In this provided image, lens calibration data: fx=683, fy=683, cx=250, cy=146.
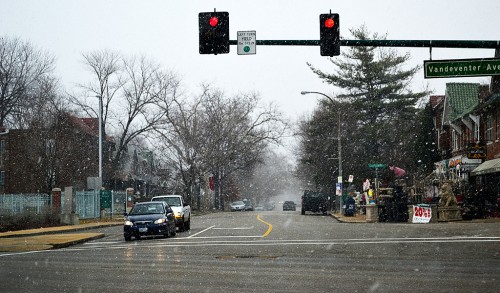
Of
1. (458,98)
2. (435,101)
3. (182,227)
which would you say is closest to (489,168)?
(458,98)

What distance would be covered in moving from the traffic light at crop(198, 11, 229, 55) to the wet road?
16.9 feet

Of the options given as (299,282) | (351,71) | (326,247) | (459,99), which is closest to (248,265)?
(299,282)

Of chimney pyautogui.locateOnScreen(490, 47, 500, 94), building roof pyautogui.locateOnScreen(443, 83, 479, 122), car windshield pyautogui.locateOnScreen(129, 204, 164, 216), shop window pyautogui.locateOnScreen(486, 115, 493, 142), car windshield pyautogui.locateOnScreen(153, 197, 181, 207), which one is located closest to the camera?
car windshield pyautogui.locateOnScreen(129, 204, 164, 216)

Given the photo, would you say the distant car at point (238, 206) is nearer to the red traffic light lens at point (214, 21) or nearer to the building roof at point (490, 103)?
the building roof at point (490, 103)

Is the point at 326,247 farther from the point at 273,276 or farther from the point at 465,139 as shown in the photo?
the point at 465,139

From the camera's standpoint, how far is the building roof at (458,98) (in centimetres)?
4794

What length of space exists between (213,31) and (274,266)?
5.86 metres

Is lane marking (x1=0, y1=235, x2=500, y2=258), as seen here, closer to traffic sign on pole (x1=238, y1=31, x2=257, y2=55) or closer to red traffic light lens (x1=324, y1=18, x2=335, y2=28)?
traffic sign on pole (x1=238, y1=31, x2=257, y2=55)

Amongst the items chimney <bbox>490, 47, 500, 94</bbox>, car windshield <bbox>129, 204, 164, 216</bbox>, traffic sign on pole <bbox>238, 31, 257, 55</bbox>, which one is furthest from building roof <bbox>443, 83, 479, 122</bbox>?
traffic sign on pole <bbox>238, 31, 257, 55</bbox>

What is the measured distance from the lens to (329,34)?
1672 cm

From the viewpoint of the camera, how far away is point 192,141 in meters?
70.8

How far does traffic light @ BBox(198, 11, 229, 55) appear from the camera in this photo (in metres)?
16.5

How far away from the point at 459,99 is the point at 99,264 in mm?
38296

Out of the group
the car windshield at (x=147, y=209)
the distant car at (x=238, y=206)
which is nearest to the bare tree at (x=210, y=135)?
the distant car at (x=238, y=206)
